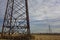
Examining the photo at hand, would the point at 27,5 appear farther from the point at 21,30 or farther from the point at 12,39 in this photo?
Result: the point at 12,39

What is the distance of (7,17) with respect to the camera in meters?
17.8

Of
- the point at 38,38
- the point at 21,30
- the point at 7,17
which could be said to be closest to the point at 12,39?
the point at 21,30

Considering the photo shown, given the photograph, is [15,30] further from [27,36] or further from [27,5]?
[27,5]

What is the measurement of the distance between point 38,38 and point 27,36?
11.7ft

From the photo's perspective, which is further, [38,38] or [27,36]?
[38,38]

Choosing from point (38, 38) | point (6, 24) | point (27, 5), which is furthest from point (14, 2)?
point (38, 38)

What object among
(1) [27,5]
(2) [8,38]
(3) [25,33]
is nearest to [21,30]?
(3) [25,33]

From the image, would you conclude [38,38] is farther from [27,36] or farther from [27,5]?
[27,5]

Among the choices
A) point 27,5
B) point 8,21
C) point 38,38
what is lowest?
point 38,38

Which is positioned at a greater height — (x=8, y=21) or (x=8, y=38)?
(x=8, y=21)

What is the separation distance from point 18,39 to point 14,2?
205 inches

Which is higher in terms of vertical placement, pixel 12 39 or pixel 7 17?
pixel 7 17

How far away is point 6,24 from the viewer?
17.6 metres

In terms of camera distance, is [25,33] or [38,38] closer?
[25,33]
